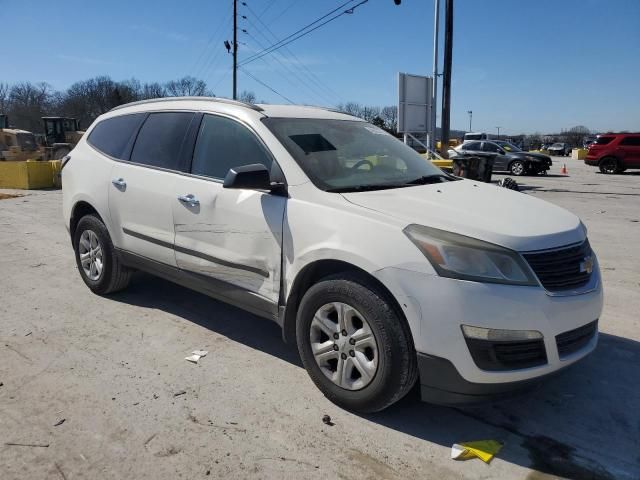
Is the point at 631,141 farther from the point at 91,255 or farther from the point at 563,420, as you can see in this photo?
the point at 91,255

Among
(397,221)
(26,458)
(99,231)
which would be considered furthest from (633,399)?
(99,231)

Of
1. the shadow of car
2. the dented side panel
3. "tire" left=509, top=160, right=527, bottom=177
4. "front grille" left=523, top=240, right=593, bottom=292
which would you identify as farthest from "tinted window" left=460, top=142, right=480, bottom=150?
"front grille" left=523, top=240, right=593, bottom=292

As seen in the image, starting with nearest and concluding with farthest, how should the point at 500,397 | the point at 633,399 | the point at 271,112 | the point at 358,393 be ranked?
the point at 500,397 → the point at 358,393 → the point at 633,399 → the point at 271,112

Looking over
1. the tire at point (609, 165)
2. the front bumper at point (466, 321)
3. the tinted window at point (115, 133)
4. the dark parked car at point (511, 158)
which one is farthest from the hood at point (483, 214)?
the tire at point (609, 165)

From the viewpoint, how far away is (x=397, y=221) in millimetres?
2723

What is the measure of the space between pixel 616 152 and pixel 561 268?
2443cm

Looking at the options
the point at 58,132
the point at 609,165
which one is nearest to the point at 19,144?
the point at 58,132

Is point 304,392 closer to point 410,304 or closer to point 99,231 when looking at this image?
point 410,304

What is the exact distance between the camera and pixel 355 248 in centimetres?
277

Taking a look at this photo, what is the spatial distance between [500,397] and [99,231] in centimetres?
369

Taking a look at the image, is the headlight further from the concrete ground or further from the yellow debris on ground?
the yellow debris on ground

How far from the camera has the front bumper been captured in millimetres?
2475

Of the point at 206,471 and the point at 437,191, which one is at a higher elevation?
the point at 437,191

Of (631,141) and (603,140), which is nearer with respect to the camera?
(631,141)
